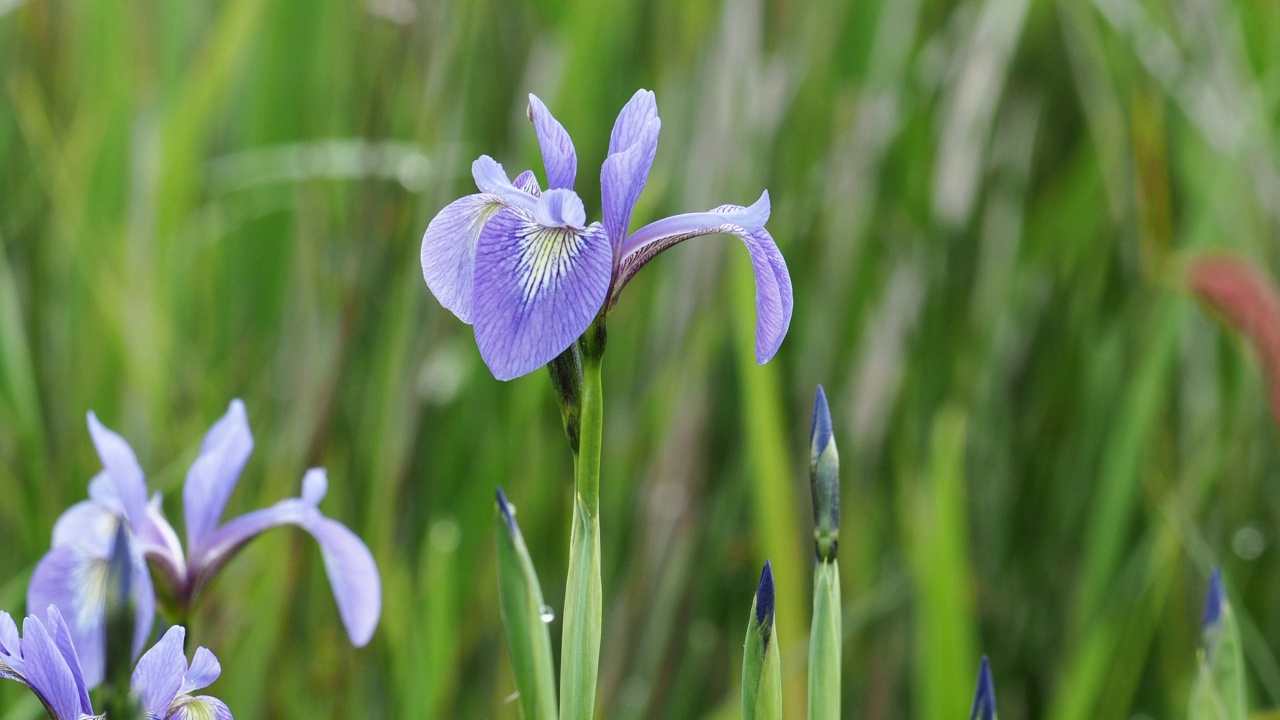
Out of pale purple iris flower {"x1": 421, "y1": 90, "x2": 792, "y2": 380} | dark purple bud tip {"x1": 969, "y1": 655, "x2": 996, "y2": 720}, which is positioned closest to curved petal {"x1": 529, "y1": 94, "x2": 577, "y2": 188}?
pale purple iris flower {"x1": 421, "y1": 90, "x2": 792, "y2": 380}

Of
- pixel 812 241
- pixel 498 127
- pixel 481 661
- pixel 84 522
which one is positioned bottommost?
pixel 481 661

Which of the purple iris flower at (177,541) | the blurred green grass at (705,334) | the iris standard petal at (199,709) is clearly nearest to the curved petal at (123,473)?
the purple iris flower at (177,541)

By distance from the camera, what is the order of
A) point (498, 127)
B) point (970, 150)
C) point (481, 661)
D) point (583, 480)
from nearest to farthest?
point (583, 480) < point (481, 661) < point (970, 150) < point (498, 127)

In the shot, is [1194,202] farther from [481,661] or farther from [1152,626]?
[481,661]

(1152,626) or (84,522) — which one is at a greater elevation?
(84,522)

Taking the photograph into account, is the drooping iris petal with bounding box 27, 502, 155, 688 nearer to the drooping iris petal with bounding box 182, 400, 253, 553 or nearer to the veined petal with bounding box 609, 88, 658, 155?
the drooping iris petal with bounding box 182, 400, 253, 553

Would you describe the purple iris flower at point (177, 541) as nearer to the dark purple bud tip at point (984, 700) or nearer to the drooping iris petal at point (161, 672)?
the drooping iris petal at point (161, 672)

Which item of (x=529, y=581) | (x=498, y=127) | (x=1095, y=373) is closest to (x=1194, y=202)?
(x=1095, y=373)

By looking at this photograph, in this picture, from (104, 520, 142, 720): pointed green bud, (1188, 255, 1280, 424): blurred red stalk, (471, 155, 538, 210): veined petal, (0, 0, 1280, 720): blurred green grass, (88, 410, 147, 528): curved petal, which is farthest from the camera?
(0, 0, 1280, 720): blurred green grass
